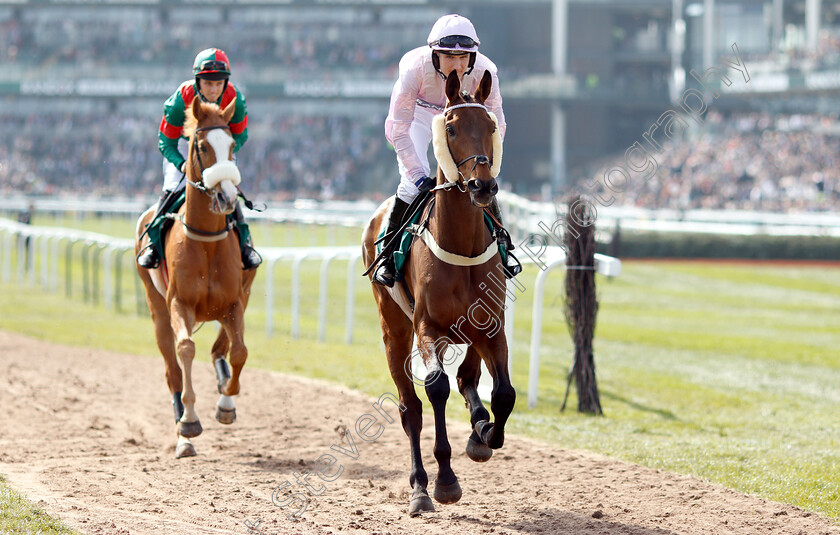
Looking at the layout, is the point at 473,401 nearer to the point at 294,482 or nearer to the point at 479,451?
the point at 479,451

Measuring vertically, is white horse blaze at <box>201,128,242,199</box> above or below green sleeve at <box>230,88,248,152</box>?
below

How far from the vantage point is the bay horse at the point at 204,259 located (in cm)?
559

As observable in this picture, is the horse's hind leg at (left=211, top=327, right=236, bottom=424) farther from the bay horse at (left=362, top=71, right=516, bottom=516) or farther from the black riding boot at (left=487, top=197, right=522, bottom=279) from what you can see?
the black riding boot at (left=487, top=197, right=522, bottom=279)

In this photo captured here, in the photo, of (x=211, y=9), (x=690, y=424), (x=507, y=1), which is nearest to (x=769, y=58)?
(x=507, y=1)

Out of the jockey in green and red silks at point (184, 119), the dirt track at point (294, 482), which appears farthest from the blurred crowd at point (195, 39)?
the jockey in green and red silks at point (184, 119)

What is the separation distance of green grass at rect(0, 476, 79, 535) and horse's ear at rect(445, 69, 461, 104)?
7.93 feet

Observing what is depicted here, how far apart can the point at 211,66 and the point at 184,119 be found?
465 mm

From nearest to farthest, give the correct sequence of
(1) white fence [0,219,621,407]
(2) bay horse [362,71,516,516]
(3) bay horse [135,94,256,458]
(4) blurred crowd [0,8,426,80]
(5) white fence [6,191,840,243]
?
(2) bay horse [362,71,516,516] → (3) bay horse [135,94,256,458] → (1) white fence [0,219,621,407] → (5) white fence [6,191,840,243] → (4) blurred crowd [0,8,426,80]

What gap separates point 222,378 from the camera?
6.42 meters

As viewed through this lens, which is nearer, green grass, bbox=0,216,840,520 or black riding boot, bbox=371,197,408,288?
black riding boot, bbox=371,197,408,288

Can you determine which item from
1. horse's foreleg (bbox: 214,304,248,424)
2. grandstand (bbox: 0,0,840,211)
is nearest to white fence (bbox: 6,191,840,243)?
horse's foreleg (bbox: 214,304,248,424)

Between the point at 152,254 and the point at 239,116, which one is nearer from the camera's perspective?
the point at 239,116

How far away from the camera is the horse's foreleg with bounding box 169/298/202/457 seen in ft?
18.5

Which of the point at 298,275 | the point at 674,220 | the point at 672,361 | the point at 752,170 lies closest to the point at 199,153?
the point at 672,361
